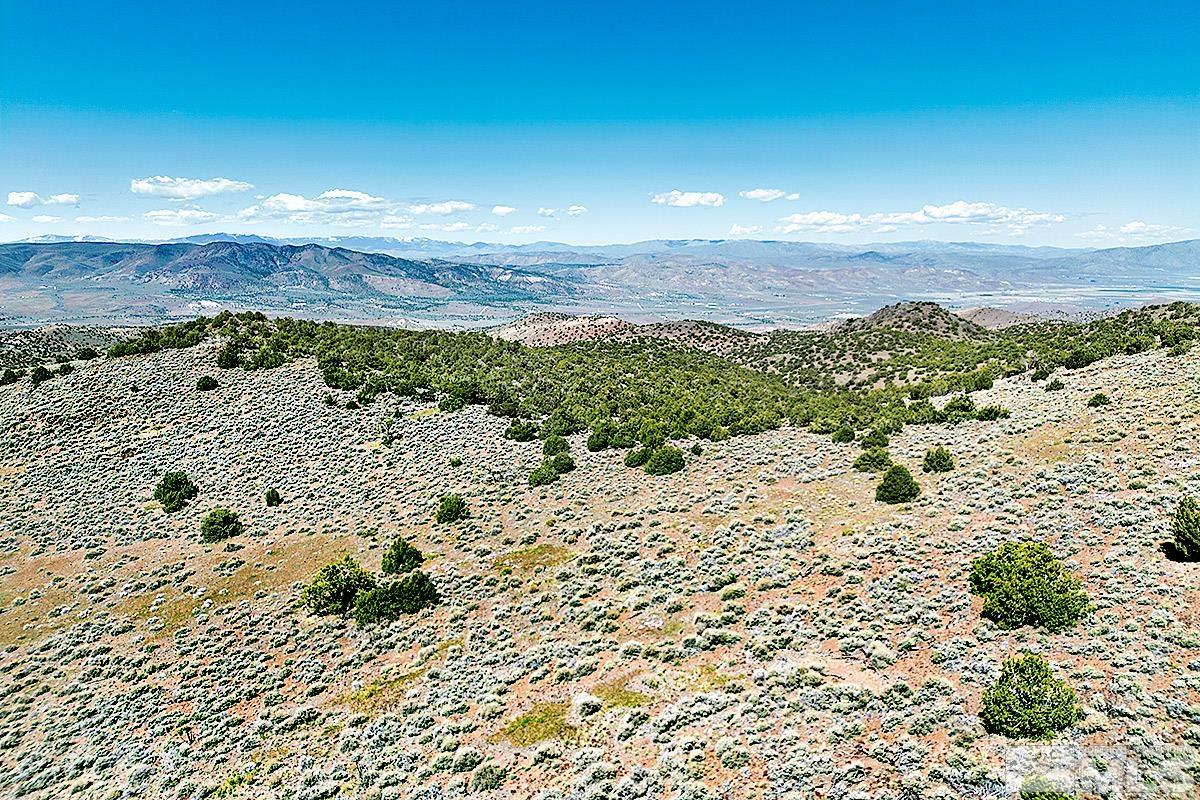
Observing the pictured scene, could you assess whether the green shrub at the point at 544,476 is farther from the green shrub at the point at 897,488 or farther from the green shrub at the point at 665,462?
the green shrub at the point at 897,488

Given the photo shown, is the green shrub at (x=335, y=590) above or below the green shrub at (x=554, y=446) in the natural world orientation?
below

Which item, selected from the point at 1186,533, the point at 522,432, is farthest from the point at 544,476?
the point at 1186,533

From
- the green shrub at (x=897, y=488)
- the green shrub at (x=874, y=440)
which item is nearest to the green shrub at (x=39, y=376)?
the green shrub at (x=874, y=440)

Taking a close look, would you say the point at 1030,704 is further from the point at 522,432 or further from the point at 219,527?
the point at 219,527

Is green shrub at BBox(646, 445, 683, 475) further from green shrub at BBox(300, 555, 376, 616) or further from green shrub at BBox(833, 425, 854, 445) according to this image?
green shrub at BBox(300, 555, 376, 616)

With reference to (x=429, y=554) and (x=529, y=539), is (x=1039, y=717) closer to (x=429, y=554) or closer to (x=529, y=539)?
(x=529, y=539)

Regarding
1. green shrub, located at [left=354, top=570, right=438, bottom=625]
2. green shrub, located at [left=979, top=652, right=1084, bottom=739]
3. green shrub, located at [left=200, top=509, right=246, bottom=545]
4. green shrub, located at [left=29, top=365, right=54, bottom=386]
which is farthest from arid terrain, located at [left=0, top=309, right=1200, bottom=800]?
green shrub, located at [left=29, top=365, right=54, bottom=386]

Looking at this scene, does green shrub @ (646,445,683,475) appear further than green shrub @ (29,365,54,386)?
No
